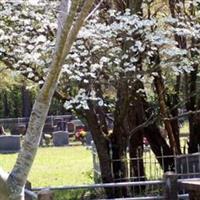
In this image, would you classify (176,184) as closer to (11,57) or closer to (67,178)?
(11,57)

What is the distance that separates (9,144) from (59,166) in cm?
808

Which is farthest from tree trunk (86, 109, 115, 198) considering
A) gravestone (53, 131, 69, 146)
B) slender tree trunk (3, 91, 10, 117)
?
slender tree trunk (3, 91, 10, 117)

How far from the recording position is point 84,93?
1014 cm

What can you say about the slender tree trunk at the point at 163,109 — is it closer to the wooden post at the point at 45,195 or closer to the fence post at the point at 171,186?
the fence post at the point at 171,186

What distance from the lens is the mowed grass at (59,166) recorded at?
54.2ft

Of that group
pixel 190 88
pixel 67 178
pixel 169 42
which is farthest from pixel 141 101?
pixel 67 178

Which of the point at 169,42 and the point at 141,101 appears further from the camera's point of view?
the point at 141,101

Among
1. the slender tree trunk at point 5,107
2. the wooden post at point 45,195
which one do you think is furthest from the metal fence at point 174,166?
the slender tree trunk at point 5,107

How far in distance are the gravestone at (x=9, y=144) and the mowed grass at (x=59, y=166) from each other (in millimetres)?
1143

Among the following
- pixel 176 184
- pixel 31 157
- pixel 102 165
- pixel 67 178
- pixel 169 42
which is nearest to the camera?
pixel 31 157

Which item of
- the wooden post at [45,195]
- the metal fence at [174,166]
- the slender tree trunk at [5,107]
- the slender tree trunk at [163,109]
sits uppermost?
the slender tree trunk at [5,107]

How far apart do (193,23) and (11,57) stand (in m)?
3.21

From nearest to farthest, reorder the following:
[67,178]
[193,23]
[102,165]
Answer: [193,23]
[102,165]
[67,178]

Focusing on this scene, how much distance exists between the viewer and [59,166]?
21.1 meters
